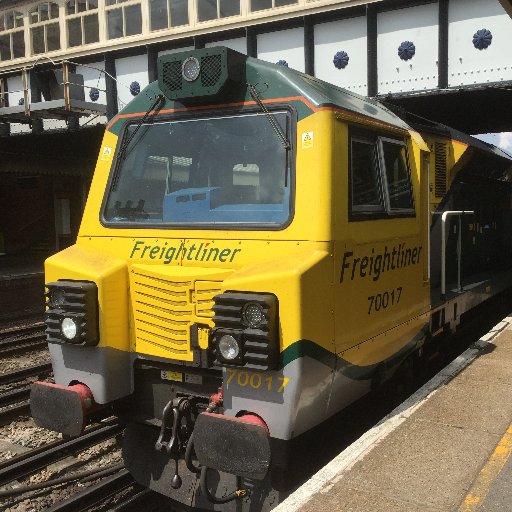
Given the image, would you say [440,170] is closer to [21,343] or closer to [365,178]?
[365,178]

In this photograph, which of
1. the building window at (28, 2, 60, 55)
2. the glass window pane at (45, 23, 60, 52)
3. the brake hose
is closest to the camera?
the brake hose

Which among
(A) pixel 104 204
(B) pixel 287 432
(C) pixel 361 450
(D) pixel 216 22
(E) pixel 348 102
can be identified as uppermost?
(D) pixel 216 22

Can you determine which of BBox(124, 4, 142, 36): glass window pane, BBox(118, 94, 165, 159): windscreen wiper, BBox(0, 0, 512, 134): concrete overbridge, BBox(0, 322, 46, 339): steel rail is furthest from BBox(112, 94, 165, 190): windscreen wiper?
BBox(124, 4, 142, 36): glass window pane

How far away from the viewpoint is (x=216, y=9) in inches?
591

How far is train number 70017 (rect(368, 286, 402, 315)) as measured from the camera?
4219 millimetres

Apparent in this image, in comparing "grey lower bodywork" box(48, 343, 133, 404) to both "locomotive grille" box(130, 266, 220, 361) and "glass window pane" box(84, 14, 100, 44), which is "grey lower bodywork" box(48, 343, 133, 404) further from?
"glass window pane" box(84, 14, 100, 44)

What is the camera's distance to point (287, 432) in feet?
11.3

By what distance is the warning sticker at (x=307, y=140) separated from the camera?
3.81 metres

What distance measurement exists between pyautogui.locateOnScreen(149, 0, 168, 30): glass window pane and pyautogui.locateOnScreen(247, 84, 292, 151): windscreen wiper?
1332 cm

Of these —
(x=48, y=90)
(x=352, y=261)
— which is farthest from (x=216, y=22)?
(x=352, y=261)

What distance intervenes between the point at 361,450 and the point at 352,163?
2.00 m

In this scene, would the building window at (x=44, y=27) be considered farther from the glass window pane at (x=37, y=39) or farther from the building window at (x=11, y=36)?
the building window at (x=11, y=36)

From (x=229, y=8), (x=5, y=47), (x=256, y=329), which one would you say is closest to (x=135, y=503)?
(x=256, y=329)

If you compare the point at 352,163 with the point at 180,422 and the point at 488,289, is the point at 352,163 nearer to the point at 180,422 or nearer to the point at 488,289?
the point at 180,422
